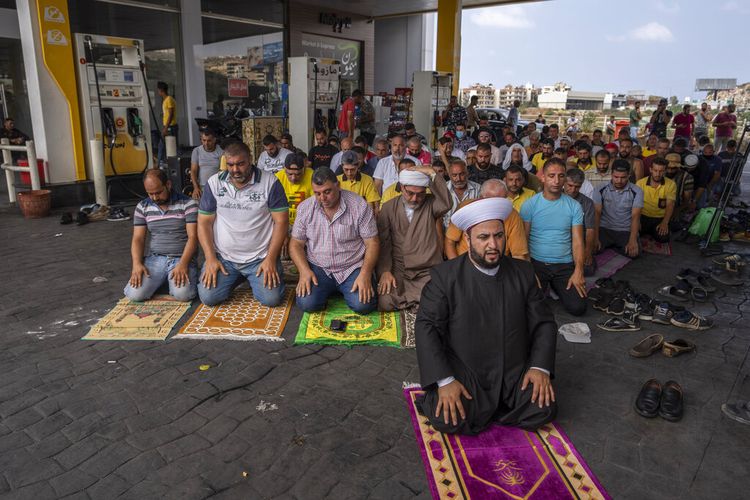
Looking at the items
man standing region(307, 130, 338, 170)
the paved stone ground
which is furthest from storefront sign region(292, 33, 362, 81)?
the paved stone ground

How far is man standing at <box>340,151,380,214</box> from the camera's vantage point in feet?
19.7

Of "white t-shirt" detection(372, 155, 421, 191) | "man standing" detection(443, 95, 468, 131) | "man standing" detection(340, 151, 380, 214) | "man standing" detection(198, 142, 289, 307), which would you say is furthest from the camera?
"man standing" detection(443, 95, 468, 131)

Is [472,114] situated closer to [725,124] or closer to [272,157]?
[725,124]

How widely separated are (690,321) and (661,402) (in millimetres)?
1669

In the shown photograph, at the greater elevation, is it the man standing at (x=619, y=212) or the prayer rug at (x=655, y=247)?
the man standing at (x=619, y=212)

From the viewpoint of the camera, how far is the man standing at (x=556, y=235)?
16.9 ft

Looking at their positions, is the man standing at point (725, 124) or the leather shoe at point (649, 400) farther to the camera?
the man standing at point (725, 124)

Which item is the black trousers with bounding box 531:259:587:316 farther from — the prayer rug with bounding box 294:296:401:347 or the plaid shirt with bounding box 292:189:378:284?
the plaid shirt with bounding box 292:189:378:284

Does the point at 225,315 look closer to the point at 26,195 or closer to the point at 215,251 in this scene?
the point at 215,251

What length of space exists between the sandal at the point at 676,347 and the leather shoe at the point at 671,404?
72cm

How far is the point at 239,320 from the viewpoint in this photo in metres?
4.73

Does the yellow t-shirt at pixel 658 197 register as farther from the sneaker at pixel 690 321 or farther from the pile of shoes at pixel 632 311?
the sneaker at pixel 690 321

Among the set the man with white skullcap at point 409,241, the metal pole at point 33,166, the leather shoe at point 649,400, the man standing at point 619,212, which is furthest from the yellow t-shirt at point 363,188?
the metal pole at point 33,166

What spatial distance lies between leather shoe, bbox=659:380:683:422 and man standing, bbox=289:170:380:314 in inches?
93.6
